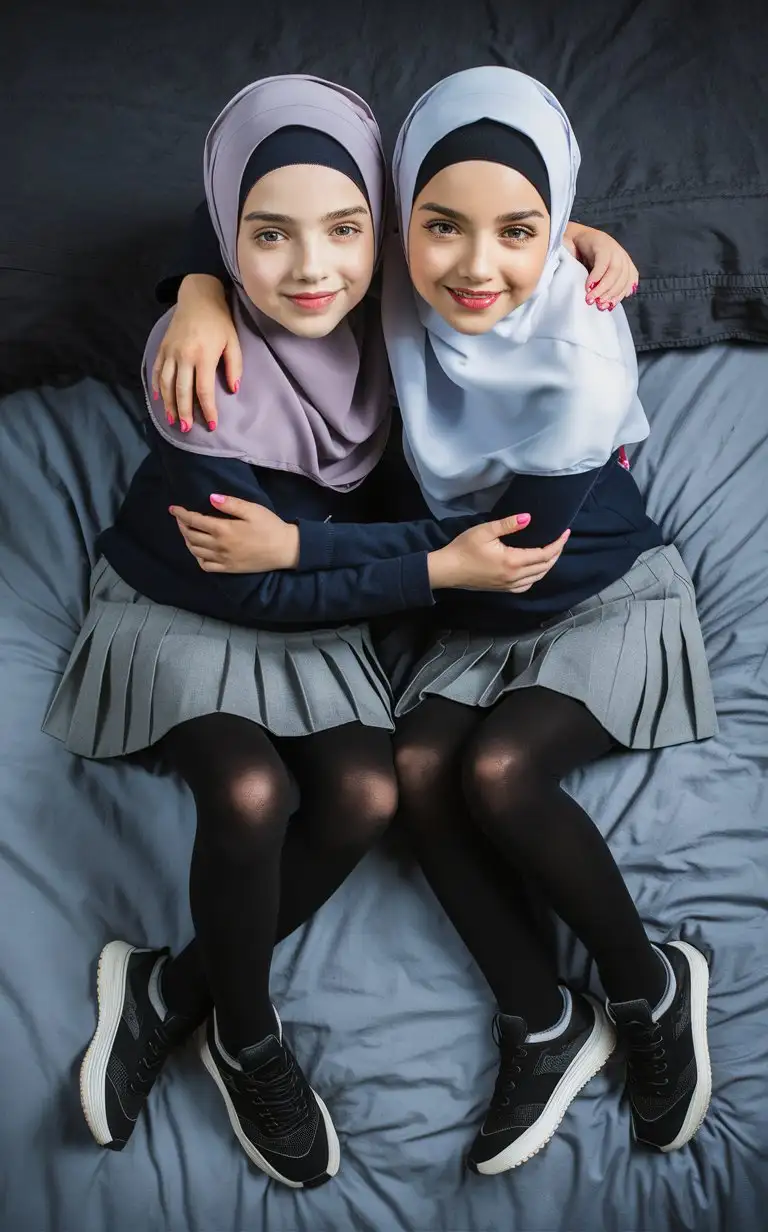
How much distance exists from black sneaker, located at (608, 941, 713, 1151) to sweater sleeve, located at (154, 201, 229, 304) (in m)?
0.92

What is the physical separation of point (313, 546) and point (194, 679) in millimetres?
195

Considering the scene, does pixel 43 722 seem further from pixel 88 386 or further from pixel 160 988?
pixel 88 386

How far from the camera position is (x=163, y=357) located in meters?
1.33

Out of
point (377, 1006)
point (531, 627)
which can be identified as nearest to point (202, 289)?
point (531, 627)

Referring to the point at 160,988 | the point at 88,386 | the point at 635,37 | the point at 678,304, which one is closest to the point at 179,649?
the point at 160,988

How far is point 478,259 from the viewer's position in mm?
1192

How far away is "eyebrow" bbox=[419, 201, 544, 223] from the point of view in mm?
1192

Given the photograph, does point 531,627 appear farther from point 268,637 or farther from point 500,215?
point 500,215

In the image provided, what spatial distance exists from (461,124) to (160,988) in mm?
951

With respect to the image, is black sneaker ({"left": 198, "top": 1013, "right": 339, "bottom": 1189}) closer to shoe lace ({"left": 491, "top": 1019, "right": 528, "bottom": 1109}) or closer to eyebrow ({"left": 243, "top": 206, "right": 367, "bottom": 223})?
shoe lace ({"left": 491, "top": 1019, "right": 528, "bottom": 1109})

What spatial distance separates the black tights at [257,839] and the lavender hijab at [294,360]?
0.29m

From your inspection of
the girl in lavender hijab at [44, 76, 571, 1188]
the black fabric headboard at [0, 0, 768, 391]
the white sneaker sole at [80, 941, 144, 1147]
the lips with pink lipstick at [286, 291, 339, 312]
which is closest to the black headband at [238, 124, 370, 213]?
the girl in lavender hijab at [44, 76, 571, 1188]

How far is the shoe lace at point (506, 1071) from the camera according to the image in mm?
1310

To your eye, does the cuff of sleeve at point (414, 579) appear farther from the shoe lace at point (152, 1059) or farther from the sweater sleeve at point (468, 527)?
the shoe lace at point (152, 1059)
